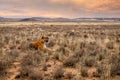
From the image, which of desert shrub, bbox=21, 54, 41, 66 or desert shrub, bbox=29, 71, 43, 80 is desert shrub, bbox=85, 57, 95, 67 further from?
desert shrub, bbox=29, 71, 43, 80

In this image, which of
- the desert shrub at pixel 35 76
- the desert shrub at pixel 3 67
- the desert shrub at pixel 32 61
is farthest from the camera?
the desert shrub at pixel 32 61

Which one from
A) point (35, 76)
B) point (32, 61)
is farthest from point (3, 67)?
point (35, 76)

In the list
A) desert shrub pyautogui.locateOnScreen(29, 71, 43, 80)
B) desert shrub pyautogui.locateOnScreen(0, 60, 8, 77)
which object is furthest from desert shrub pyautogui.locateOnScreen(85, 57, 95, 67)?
desert shrub pyautogui.locateOnScreen(0, 60, 8, 77)

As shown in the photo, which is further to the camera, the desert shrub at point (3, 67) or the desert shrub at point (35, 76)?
the desert shrub at point (3, 67)

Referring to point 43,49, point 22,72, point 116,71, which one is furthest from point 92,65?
point 43,49

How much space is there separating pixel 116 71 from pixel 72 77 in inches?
73.6

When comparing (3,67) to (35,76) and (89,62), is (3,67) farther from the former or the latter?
(89,62)

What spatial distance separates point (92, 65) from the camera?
37.0 feet

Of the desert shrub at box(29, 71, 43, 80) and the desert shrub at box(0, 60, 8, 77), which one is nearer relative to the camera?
the desert shrub at box(29, 71, 43, 80)

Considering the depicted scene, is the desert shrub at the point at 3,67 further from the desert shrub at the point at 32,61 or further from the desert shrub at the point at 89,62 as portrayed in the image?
the desert shrub at the point at 89,62

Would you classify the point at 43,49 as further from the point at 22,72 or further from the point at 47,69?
the point at 22,72

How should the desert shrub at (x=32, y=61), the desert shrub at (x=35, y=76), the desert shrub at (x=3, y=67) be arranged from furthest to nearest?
the desert shrub at (x=32, y=61)
the desert shrub at (x=3, y=67)
the desert shrub at (x=35, y=76)

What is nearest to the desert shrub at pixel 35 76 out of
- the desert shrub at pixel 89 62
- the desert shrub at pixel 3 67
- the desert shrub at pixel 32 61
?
the desert shrub at pixel 3 67

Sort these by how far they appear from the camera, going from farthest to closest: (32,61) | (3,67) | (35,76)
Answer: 1. (32,61)
2. (3,67)
3. (35,76)
